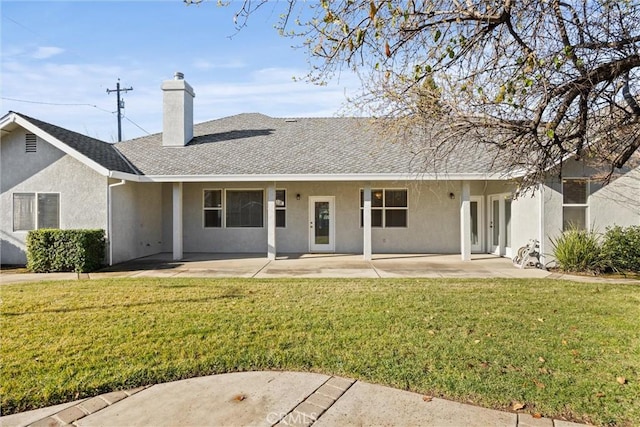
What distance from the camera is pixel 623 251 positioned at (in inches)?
432

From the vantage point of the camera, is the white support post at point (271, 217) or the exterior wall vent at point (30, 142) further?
the white support post at point (271, 217)

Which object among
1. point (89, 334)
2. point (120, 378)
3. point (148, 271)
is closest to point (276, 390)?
point (120, 378)

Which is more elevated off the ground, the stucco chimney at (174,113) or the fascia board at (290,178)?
the stucco chimney at (174,113)

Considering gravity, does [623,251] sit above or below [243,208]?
below

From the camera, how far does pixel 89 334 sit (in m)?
5.65

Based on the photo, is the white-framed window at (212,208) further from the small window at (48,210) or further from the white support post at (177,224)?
the small window at (48,210)

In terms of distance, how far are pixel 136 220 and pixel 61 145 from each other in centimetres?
338

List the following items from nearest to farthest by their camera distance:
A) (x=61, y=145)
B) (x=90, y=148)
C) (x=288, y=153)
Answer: (x=61, y=145) < (x=90, y=148) < (x=288, y=153)

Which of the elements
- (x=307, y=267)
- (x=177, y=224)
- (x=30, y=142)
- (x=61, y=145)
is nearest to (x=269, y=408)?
(x=307, y=267)

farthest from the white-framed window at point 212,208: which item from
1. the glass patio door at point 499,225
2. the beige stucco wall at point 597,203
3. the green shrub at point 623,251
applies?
the green shrub at point 623,251

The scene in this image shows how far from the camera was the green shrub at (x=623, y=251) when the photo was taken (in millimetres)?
10969

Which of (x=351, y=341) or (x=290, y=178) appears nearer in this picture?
(x=351, y=341)

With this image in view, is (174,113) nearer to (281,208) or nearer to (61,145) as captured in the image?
(61,145)

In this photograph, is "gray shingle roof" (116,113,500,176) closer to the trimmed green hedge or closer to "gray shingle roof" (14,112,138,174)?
"gray shingle roof" (14,112,138,174)
